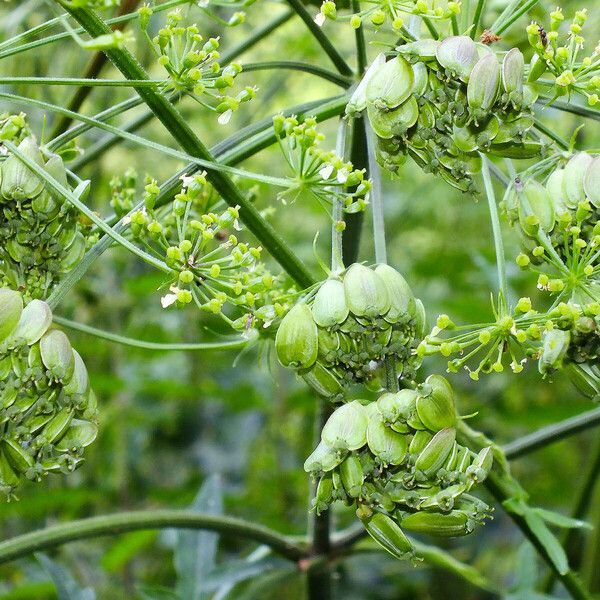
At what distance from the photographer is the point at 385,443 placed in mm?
847

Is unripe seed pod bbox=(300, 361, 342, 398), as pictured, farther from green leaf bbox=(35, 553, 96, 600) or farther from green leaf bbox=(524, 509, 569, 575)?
green leaf bbox=(35, 553, 96, 600)

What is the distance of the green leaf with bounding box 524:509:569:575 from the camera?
1152 mm

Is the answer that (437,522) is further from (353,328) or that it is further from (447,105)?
(447,105)

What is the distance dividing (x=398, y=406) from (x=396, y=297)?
0.33ft

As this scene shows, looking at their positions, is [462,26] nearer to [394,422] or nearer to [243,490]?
[394,422]

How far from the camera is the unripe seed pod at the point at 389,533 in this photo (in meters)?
0.86

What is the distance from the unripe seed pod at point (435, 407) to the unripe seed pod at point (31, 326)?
0.35 metres

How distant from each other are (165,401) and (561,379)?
1.24 metres

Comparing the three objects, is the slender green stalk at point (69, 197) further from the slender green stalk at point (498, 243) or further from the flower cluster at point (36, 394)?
the slender green stalk at point (498, 243)

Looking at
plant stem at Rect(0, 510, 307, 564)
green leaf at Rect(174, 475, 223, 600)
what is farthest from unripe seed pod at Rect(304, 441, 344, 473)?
green leaf at Rect(174, 475, 223, 600)

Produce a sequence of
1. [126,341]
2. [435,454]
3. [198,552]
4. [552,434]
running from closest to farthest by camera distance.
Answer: [435,454]
[126,341]
[552,434]
[198,552]

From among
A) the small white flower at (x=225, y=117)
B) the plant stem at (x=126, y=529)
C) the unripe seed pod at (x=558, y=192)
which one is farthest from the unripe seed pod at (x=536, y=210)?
the plant stem at (x=126, y=529)

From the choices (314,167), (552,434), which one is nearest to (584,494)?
(552,434)

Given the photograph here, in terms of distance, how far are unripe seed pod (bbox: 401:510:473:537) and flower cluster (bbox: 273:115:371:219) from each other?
0.96 feet
